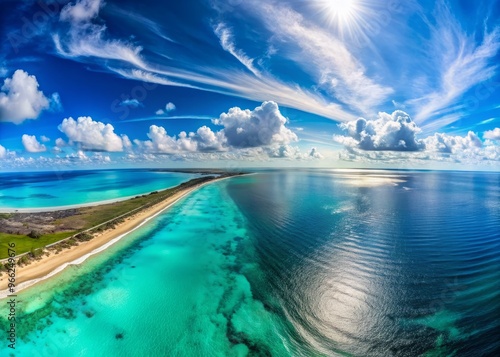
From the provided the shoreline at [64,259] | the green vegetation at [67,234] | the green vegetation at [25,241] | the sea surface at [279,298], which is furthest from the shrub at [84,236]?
the sea surface at [279,298]

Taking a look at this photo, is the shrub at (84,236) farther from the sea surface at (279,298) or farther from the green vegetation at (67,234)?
the sea surface at (279,298)

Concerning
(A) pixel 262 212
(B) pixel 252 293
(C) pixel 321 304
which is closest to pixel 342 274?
(C) pixel 321 304

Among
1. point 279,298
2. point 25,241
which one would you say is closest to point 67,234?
point 25,241

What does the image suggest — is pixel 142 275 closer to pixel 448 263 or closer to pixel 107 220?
pixel 107 220

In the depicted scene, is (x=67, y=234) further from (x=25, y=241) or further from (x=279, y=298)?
(x=279, y=298)

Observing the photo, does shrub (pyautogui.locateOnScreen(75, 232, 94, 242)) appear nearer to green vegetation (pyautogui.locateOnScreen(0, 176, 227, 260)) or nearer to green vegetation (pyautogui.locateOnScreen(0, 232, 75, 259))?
green vegetation (pyautogui.locateOnScreen(0, 176, 227, 260))

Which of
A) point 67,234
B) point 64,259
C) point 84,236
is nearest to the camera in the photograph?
point 64,259

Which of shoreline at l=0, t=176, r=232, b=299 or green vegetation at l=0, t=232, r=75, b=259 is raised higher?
green vegetation at l=0, t=232, r=75, b=259

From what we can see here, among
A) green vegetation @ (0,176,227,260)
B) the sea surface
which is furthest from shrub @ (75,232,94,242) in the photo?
the sea surface
